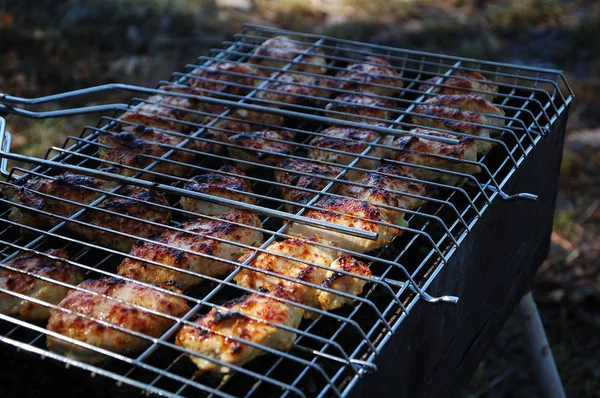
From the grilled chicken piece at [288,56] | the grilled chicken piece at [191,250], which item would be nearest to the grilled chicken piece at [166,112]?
the grilled chicken piece at [288,56]

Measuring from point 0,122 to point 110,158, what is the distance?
1.59ft

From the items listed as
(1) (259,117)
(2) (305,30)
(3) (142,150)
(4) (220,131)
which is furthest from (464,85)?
(2) (305,30)

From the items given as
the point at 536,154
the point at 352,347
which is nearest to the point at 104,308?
the point at 352,347

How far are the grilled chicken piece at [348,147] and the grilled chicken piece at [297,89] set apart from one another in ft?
1.26

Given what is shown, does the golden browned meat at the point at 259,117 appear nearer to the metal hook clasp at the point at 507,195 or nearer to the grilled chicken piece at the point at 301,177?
the grilled chicken piece at the point at 301,177

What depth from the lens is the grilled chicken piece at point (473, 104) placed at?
3328 millimetres

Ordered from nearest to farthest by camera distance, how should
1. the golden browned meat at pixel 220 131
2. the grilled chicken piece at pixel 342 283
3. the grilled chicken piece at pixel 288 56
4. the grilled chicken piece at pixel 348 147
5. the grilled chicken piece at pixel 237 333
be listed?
the grilled chicken piece at pixel 237 333, the grilled chicken piece at pixel 342 283, the grilled chicken piece at pixel 348 147, the golden browned meat at pixel 220 131, the grilled chicken piece at pixel 288 56

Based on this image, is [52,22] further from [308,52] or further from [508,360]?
[508,360]

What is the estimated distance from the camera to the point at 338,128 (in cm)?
333

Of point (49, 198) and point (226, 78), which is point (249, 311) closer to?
point (49, 198)

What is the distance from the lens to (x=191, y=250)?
249cm

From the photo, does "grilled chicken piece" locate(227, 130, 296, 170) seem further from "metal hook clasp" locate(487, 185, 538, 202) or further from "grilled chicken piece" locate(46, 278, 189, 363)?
"grilled chicken piece" locate(46, 278, 189, 363)

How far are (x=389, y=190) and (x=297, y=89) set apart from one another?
1.09m

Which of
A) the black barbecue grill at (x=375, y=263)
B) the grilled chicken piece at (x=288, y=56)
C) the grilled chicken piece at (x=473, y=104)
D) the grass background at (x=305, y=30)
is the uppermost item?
the grilled chicken piece at (x=288, y=56)
